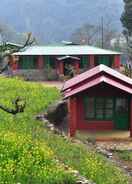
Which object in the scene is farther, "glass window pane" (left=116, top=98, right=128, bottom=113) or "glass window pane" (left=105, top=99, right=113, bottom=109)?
"glass window pane" (left=105, top=99, right=113, bottom=109)

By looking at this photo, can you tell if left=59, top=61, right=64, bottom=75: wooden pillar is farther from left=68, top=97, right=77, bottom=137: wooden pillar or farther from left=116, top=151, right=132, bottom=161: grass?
left=116, top=151, right=132, bottom=161: grass

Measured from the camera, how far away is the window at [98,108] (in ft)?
111

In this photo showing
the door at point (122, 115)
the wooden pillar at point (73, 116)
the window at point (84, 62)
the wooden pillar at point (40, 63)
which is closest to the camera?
the wooden pillar at point (73, 116)

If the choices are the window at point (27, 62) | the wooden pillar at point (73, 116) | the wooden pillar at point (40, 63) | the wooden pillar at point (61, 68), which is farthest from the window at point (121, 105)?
the window at point (27, 62)

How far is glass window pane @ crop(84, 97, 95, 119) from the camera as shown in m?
33.9

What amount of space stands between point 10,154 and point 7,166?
5.78 ft

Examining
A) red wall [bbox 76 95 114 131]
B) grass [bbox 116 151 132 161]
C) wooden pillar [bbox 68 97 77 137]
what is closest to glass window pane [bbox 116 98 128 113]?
red wall [bbox 76 95 114 131]

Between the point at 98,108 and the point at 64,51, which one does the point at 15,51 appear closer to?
the point at 98,108

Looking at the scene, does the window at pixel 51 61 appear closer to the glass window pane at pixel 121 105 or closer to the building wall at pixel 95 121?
the building wall at pixel 95 121

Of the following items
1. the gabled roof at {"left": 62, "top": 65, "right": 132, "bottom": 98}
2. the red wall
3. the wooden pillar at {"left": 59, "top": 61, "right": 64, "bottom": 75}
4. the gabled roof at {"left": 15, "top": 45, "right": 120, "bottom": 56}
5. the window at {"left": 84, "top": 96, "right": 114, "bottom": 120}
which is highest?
the gabled roof at {"left": 15, "top": 45, "right": 120, "bottom": 56}

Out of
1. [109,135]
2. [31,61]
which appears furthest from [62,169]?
[31,61]

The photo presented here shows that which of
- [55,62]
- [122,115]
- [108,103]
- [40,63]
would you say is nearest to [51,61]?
[55,62]

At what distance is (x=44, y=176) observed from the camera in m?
16.6

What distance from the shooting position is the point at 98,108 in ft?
111
